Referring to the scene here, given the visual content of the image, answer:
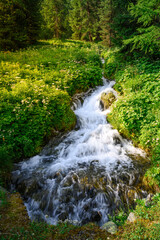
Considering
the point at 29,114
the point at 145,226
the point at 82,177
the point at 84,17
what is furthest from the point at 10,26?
the point at 84,17

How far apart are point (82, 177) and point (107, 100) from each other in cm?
520

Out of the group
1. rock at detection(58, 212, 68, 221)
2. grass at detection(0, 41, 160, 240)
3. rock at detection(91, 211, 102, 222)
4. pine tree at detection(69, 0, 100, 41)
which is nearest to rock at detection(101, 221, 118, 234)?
grass at detection(0, 41, 160, 240)

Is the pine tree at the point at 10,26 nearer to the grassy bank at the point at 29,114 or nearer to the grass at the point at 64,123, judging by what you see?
the grass at the point at 64,123

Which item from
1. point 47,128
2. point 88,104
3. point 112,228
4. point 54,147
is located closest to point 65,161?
point 54,147

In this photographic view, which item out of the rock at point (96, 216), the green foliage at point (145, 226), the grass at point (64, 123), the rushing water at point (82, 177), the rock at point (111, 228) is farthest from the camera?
the rushing water at point (82, 177)

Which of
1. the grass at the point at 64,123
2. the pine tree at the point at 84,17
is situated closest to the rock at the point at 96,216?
the grass at the point at 64,123

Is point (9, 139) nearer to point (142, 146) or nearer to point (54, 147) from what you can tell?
point (54, 147)

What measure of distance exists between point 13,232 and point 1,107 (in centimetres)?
436

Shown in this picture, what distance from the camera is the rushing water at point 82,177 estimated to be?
4.19 metres

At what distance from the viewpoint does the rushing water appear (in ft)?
13.8

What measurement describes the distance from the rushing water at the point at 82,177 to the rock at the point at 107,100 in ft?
6.69

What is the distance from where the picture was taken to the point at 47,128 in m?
6.27

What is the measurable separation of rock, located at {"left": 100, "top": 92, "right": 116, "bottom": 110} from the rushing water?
204 centimetres

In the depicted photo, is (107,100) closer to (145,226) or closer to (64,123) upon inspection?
(64,123)
